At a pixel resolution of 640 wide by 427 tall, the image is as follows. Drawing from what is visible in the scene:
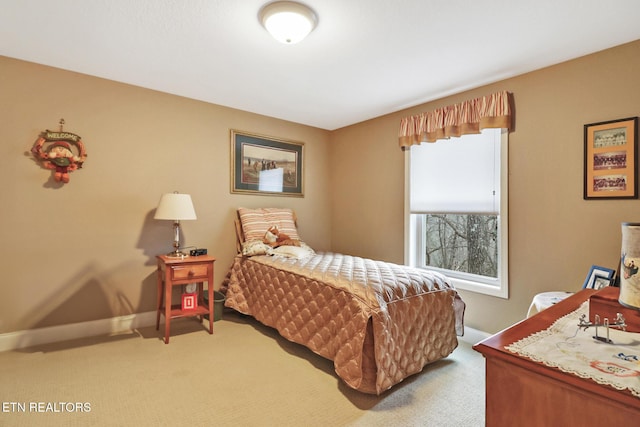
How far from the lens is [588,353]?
2.69ft

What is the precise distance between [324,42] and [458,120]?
1.55 metres

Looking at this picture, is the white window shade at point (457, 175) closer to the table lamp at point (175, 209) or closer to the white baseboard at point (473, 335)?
the white baseboard at point (473, 335)

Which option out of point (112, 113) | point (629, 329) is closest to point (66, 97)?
point (112, 113)

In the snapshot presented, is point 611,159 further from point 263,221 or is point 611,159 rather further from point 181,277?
point 181,277

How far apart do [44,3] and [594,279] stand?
3.89 meters

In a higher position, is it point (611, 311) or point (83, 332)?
point (611, 311)

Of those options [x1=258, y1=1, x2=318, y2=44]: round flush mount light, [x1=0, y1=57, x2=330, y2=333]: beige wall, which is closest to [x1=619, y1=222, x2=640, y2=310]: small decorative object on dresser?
[x1=258, y1=1, x2=318, y2=44]: round flush mount light

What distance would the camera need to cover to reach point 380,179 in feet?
12.5

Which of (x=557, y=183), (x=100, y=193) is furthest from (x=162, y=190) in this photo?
(x=557, y=183)

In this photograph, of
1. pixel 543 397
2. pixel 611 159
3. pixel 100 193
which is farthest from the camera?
pixel 100 193

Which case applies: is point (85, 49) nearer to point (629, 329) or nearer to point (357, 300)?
point (357, 300)

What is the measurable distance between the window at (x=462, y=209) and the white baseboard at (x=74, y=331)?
2927 millimetres

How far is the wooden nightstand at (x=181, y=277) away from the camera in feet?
8.84

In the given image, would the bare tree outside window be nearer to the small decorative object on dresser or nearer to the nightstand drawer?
the small decorative object on dresser
